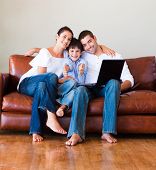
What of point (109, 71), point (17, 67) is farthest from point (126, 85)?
point (17, 67)

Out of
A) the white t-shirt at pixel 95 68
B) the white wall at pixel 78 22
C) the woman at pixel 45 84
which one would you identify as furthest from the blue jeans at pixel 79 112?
the white wall at pixel 78 22

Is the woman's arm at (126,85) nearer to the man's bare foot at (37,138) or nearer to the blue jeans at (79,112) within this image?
the blue jeans at (79,112)

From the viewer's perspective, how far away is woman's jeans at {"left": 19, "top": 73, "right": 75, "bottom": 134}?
107 inches

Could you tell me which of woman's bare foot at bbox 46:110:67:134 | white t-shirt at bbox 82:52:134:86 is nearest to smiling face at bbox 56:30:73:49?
white t-shirt at bbox 82:52:134:86

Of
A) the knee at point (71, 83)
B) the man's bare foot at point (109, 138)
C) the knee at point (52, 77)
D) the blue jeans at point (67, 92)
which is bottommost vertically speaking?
the man's bare foot at point (109, 138)

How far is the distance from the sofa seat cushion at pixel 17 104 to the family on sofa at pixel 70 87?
76 millimetres

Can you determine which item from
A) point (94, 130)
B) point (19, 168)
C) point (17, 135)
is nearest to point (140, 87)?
point (94, 130)

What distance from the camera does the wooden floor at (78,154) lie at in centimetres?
200

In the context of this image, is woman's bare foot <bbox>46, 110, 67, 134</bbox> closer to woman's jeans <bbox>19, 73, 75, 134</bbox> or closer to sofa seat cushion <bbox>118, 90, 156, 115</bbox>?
woman's jeans <bbox>19, 73, 75, 134</bbox>

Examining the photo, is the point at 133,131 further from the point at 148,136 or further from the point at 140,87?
the point at 140,87

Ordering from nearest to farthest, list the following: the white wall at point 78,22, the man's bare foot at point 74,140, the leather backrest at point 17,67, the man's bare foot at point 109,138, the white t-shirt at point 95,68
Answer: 1. the man's bare foot at point 74,140
2. the man's bare foot at point 109,138
3. the white t-shirt at point 95,68
4. the leather backrest at point 17,67
5. the white wall at point 78,22

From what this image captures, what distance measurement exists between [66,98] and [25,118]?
14.9 inches

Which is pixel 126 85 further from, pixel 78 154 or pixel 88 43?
pixel 78 154

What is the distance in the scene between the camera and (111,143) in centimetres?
264
